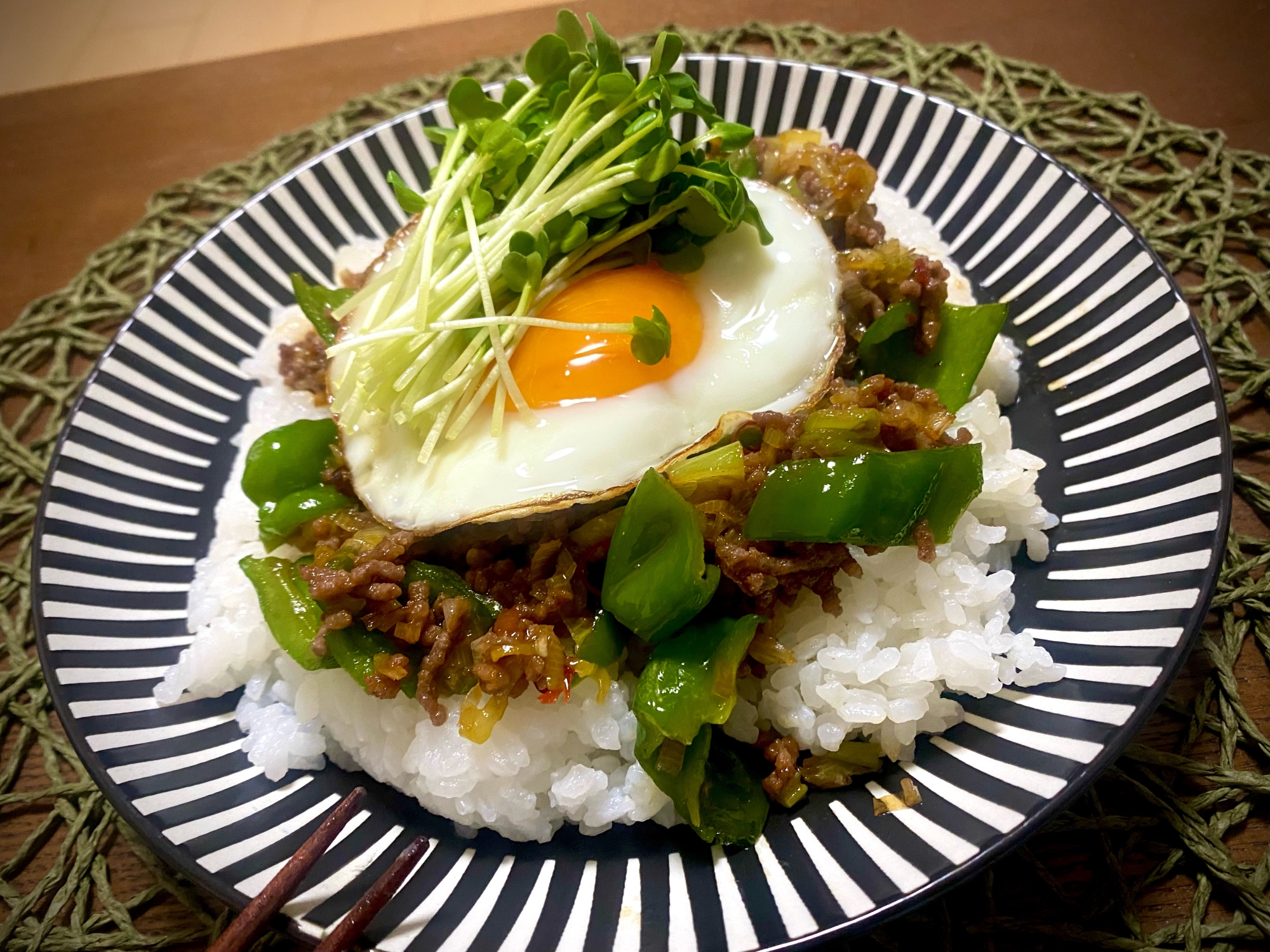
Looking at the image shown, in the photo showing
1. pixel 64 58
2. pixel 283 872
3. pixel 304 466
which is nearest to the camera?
pixel 283 872

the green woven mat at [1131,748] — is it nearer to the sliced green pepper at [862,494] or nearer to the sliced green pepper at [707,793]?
the sliced green pepper at [707,793]

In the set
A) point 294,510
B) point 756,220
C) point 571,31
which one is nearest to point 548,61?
point 571,31

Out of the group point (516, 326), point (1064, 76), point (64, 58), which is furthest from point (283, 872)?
point (64, 58)

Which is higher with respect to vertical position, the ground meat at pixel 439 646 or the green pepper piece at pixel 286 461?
the green pepper piece at pixel 286 461

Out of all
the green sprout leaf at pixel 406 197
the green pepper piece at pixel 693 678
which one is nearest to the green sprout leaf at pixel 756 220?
the green sprout leaf at pixel 406 197

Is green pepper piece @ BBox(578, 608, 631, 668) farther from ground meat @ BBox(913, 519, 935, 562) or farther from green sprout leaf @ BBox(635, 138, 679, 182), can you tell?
green sprout leaf @ BBox(635, 138, 679, 182)

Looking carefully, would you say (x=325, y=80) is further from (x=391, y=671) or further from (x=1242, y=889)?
(x=1242, y=889)

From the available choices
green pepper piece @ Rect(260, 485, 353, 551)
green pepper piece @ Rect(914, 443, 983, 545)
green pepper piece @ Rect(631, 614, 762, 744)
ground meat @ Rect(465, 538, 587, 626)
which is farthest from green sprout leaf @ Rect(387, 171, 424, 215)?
green pepper piece @ Rect(914, 443, 983, 545)

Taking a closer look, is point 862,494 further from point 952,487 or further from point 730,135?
point 730,135
